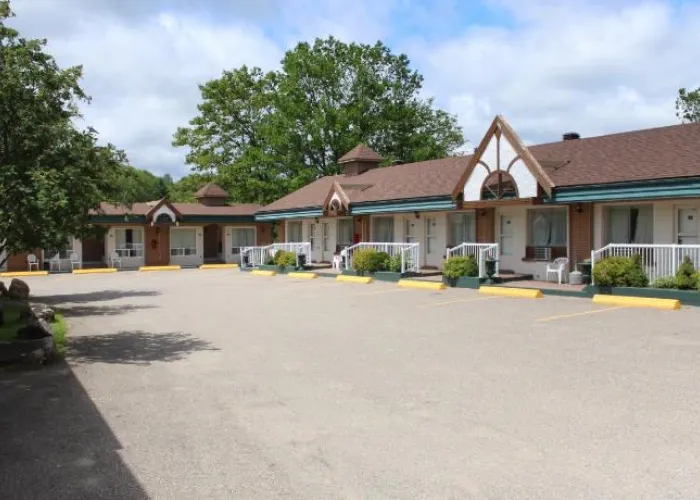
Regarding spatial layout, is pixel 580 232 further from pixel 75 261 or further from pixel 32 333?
pixel 75 261

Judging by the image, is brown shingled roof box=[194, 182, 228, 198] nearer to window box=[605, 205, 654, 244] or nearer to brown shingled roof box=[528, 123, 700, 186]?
brown shingled roof box=[528, 123, 700, 186]

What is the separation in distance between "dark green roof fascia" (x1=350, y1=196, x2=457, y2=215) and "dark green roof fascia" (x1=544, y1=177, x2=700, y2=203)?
4412 millimetres

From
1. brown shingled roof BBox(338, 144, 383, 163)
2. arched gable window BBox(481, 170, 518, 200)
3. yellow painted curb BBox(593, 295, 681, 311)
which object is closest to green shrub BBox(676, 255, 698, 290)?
yellow painted curb BBox(593, 295, 681, 311)

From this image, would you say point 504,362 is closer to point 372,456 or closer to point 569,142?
point 372,456

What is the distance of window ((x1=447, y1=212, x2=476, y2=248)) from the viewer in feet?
78.8

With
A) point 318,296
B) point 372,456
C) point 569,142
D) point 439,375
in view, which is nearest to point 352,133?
point 569,142

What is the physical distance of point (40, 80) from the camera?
36.0ft

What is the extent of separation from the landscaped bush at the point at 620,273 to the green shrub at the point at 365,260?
367 inches

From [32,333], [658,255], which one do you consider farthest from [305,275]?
[32,333]

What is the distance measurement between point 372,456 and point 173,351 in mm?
6069

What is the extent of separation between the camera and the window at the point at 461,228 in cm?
2402

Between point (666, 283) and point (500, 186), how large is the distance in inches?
264

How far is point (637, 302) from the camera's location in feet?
49.4

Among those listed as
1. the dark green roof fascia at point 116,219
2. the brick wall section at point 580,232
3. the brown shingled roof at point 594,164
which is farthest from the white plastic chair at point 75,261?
the brick wall section at point 580,232
